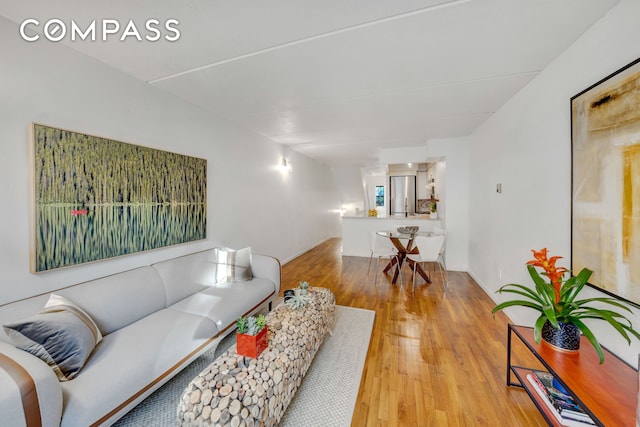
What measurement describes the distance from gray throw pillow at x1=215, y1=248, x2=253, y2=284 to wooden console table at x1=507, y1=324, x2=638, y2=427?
7.96ft

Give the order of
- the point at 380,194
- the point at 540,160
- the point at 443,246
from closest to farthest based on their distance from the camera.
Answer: the point at 540,160
the point at 443,246
the point at 380,194

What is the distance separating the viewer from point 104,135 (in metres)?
1.99

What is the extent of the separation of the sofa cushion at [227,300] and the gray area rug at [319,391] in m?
0.36

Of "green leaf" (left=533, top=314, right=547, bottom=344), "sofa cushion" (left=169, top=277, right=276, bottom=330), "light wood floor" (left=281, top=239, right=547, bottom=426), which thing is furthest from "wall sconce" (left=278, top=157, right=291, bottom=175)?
"green leaf" (left=533, top=314, right=547, bottom=344)

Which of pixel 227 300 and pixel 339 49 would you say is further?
pixel 227 300

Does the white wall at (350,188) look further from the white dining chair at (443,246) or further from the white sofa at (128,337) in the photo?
the white sofa at (128,337)

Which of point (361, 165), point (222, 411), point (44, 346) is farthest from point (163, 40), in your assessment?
point (361, 165)

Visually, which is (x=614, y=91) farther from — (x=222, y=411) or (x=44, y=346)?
(x=44, y=346)

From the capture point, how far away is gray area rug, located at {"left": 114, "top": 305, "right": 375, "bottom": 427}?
1.44 m

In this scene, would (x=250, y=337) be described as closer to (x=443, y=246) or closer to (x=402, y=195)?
(x=443, y=246)

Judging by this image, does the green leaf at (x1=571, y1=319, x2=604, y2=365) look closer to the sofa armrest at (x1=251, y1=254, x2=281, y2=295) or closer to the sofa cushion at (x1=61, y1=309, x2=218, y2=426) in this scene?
the sofa cushion at (x1=61, y1=309, x2=218, y2=426)

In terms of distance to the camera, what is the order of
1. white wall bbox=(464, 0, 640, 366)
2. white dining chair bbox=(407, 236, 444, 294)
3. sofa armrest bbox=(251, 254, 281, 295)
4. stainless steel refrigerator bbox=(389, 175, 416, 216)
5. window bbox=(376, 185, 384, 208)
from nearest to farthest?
1. white wall bbox=(464, 0, 640, 366)
2. sofa armrest bbox=(251, 254, 281, 295)
3. white dining chair bbox=(407, 236, 444, 294)
4. stainless steel refrigerator bbox=(389, 175, 416, 216)
5. window bbox=(376, 185, 384, 208)

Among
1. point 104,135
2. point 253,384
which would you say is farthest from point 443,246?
point 104,135

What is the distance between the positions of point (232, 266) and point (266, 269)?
1.23ft
